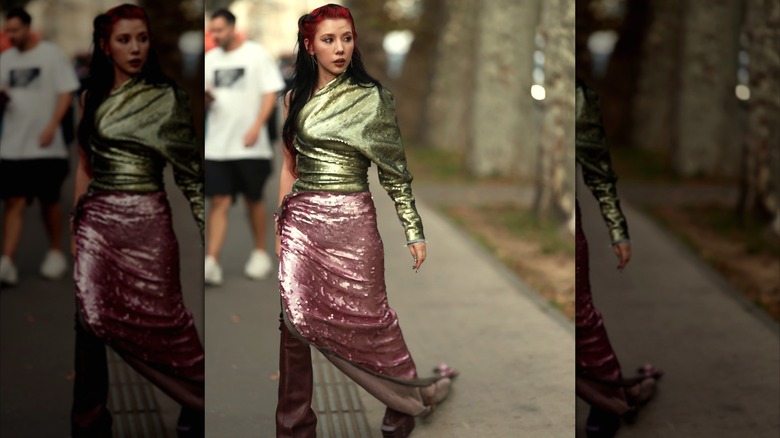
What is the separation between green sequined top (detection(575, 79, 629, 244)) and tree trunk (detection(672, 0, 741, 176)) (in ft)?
28.2

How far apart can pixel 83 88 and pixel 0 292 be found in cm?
247

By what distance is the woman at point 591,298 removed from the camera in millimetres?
5535

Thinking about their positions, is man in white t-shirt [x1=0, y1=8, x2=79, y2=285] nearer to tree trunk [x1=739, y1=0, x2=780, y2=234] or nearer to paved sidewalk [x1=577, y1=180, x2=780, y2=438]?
paved sidewalk [x1=577, y1=180, x2=780, y2=438]

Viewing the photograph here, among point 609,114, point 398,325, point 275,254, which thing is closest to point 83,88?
point 275,254

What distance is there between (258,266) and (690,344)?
9.17ft

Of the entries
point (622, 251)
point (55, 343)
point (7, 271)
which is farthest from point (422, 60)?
Answer: point (622, 251)

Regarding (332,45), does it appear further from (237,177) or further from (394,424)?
(237,177)

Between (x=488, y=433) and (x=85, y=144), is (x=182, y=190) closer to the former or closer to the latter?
(x=85, y=144)

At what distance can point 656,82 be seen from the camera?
20.9m

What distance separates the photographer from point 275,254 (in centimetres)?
532

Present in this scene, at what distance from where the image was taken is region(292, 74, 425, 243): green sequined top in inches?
195

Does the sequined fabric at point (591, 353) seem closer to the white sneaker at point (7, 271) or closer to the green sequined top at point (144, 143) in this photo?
the green sequined top at point (144, 143)

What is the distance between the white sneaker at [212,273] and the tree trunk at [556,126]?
5.11m

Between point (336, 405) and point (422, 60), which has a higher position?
point (422, 60)
